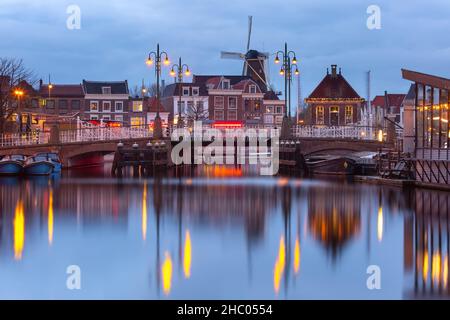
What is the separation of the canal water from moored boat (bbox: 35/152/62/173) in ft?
62.3

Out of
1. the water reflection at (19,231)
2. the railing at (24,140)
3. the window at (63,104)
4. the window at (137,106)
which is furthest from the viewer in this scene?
the window at (137,106)

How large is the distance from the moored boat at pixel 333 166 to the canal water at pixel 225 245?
17862 mm

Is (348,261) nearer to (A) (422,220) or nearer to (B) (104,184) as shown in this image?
(A) (422,220)

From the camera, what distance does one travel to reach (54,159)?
5612cm

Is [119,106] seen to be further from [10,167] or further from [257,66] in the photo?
[10,167]

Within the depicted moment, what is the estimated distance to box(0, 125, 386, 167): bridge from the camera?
5991cm

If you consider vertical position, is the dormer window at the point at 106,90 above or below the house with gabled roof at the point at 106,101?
above

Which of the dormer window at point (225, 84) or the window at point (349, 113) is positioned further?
the dormer window at point (225, 84)

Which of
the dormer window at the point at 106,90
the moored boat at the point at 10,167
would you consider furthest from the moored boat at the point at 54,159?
the dormer window at the point at 106,90

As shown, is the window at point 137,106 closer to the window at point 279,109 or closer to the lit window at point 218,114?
the lit window at point 218,114

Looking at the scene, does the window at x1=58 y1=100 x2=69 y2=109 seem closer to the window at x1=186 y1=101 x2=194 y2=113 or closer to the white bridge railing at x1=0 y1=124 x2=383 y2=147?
the window at x1=186 y1=101 x2=194 y2=113

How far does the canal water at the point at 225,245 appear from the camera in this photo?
14430 mm

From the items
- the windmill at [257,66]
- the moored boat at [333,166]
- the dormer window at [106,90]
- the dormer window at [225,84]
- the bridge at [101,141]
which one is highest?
the windmill at [257,66]

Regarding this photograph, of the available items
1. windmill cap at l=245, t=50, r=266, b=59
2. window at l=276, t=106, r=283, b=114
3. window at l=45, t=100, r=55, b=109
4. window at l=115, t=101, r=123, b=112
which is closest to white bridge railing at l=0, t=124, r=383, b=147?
window at l=115, t=101, r=123, b=112
